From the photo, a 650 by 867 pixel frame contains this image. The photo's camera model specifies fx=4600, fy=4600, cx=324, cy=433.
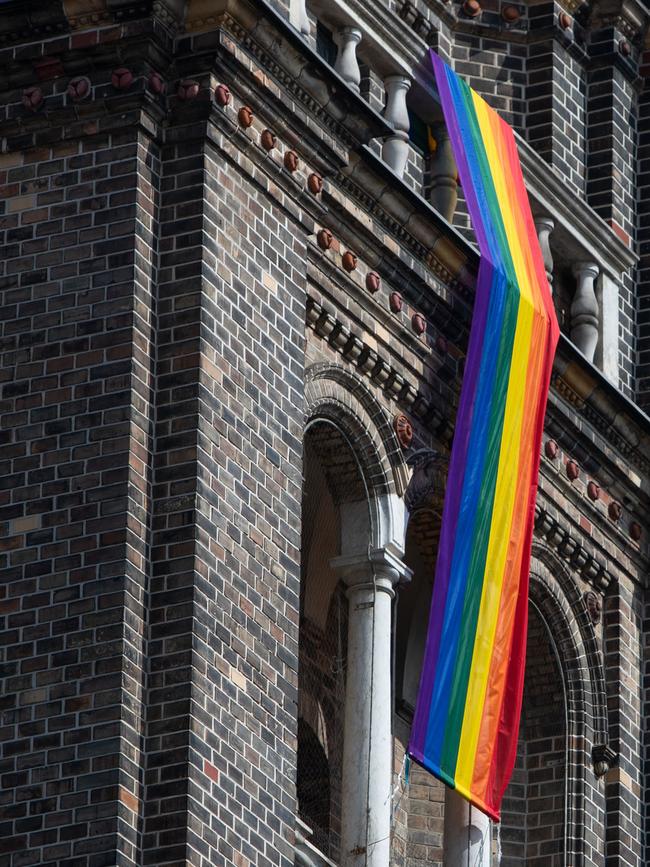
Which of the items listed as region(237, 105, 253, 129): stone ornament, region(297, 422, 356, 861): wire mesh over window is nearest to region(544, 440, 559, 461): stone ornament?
region(297, 422, 356, 861): wire mesh over window

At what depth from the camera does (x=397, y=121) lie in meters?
38.7

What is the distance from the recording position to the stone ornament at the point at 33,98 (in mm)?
34656

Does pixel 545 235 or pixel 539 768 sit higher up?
pixel 545 235

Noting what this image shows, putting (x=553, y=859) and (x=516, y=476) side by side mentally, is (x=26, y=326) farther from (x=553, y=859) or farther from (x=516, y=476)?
(x=553, y=859)

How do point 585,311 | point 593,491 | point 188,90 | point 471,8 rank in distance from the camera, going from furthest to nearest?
point 471,8, point 585,311, point 593,491, point 188,90

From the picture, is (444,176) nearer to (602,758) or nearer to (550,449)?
(550,449)

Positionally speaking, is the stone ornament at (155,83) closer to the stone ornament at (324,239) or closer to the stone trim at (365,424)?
the stone ornament at (324,239)

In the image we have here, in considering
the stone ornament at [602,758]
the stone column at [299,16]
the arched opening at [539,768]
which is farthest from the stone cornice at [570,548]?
the stone column at [299,16]

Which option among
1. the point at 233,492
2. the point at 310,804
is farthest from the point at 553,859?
the point at 233,492

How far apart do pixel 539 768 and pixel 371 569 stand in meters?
3.75

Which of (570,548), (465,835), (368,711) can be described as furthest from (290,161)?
(465,835)

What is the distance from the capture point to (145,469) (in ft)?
109

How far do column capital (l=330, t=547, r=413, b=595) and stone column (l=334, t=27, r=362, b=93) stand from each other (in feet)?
13.2

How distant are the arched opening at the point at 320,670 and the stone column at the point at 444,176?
117 inches
